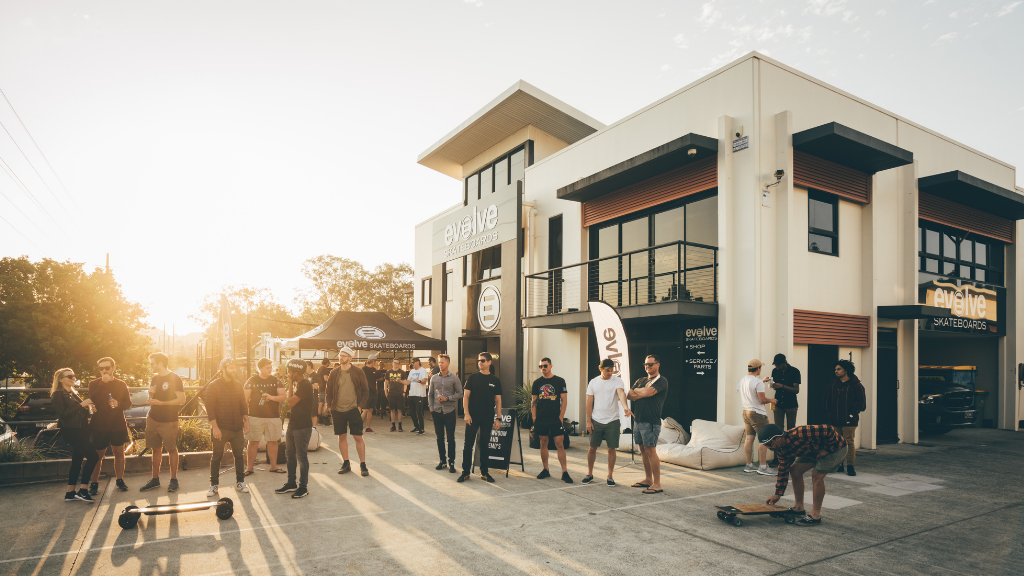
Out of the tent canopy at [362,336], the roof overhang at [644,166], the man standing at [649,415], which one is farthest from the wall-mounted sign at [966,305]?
the tent canopy at [362,336]

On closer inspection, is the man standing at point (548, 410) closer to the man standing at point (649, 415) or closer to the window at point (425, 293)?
the man standing at point (649, 415)

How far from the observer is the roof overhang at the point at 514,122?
1482 centimetres

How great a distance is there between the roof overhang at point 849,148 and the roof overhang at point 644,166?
1.56m

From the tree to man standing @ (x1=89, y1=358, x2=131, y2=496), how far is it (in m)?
17.0

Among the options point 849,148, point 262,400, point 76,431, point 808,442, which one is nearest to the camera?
point 808,442

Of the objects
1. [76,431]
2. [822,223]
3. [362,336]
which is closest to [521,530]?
[76,431]

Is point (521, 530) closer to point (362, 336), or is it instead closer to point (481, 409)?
point (481, 409)

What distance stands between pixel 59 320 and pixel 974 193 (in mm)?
28600

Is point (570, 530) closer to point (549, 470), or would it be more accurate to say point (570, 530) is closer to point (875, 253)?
point (549, 470)

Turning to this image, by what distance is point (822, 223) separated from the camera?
10.3 m

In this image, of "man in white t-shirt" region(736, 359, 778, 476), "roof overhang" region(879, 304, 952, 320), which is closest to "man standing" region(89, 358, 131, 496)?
"man in white t-shirt" region(736, 359, 778, 476)

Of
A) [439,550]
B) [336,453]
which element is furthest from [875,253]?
[336,453]

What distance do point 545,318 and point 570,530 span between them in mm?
7520

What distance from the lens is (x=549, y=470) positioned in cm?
826
